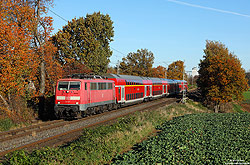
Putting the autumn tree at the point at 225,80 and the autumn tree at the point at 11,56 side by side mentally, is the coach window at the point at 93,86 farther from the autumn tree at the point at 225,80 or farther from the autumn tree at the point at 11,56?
the autumn tree at the point at 225,80

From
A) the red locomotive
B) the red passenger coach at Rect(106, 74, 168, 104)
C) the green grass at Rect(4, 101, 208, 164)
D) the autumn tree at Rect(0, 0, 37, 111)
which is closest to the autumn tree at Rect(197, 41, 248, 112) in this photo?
the red passenger coach at Rect(106, 74, 168, 104)

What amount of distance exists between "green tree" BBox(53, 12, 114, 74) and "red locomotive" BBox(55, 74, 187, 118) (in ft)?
23.8

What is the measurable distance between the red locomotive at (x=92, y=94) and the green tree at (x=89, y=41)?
7262 millimetres

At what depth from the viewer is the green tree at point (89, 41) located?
→ 34.8 meters

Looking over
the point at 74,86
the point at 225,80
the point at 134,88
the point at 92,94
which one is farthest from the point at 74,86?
the point at 225,80

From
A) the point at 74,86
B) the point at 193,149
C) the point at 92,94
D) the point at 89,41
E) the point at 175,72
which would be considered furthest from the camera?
the point at 175,72

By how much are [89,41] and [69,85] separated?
59.5 ft

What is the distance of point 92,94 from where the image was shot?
66.0 feet

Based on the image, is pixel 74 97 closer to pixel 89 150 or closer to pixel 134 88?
pixel 89 150

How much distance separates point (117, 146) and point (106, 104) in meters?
13.2

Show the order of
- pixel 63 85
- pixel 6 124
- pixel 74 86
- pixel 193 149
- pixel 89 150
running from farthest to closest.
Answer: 1. pixel 63 85
2. pixel 74 86
3. pixel 6 124
4. pixel 89 150
5. pixel 193 149

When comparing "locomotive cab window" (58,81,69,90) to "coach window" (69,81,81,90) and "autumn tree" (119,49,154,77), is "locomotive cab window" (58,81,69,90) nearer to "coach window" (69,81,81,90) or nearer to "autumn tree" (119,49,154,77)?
"coach window" (69,81,81,90)

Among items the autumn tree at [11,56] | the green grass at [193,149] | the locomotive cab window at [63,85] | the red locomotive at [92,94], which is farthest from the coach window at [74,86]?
the green grass at [193,149]

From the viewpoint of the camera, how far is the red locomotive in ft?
60.4
